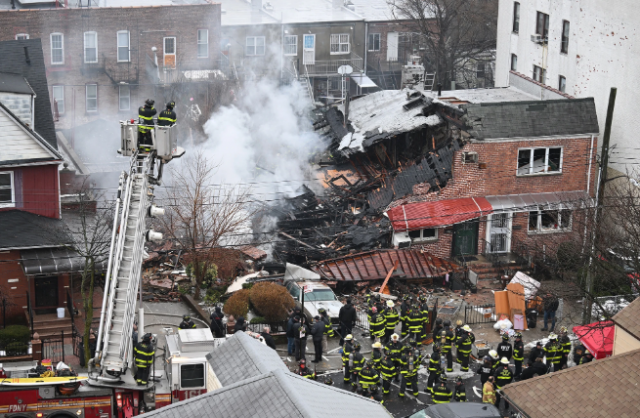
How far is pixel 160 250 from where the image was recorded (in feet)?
104

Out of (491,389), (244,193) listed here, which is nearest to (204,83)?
(244,193)

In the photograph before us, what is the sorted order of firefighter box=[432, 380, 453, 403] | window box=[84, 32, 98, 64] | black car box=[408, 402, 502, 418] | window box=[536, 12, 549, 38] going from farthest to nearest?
window box=[84, 32, 98, 64]
window box=[536, 12, 549, 38]
firefighter box=[432, 380, 453, 403]
black car box=[408, 402, 502, 418]

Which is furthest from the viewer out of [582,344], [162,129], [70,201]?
[70,201]

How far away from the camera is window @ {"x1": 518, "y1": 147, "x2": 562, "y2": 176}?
113 feet

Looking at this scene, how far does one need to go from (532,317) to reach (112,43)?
28.5 meters

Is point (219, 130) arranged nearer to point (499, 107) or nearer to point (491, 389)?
point (499, 107)

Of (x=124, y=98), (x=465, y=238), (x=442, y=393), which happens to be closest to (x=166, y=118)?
(x=442, y=393)

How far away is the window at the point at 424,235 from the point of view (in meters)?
33.3

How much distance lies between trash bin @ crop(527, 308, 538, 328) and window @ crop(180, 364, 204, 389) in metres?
11.3

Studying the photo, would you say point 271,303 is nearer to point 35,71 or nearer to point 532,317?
point 532,317

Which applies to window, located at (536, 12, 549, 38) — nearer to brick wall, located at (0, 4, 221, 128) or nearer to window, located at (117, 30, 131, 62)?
brick wall, located at (0, 4, 221, 128)

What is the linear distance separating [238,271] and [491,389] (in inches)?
448

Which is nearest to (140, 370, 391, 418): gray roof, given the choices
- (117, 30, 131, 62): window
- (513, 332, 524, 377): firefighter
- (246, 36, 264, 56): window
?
(513, 332, 524, 377): firefighter

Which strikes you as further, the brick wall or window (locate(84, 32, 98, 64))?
window (locate(84, 32, 98, 64))
